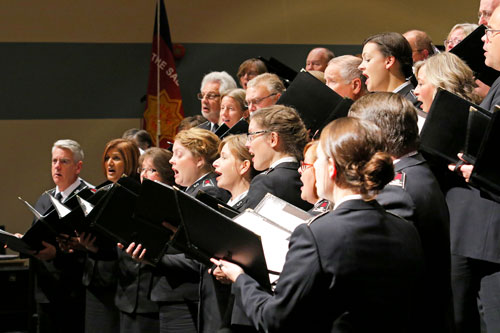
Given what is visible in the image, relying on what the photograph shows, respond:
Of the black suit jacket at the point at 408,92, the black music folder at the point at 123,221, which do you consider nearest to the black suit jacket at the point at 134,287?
the black music folder at the point at 123,221

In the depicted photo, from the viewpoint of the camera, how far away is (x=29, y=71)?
680cm

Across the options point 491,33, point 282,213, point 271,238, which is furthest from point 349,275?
point 491,33

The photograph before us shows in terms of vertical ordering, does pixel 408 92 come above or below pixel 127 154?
above

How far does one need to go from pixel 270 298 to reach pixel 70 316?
308 centimetres

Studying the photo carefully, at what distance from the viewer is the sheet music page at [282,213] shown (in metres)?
2.36

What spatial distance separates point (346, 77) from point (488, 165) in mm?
1699

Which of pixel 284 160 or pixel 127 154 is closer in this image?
pixel 284 160

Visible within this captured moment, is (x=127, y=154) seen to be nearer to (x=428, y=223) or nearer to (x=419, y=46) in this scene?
(x=419, y=46)

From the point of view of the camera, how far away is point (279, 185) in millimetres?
2951

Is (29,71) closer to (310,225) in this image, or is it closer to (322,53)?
(322,53)

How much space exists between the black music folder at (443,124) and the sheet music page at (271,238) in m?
0.53

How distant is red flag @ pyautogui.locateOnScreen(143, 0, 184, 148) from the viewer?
683 centimetres

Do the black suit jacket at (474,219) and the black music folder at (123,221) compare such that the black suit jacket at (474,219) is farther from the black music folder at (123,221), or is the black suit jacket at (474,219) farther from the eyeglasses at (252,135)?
the black music folder at (123,221)

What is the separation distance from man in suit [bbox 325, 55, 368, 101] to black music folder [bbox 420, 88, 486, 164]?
142 cm
